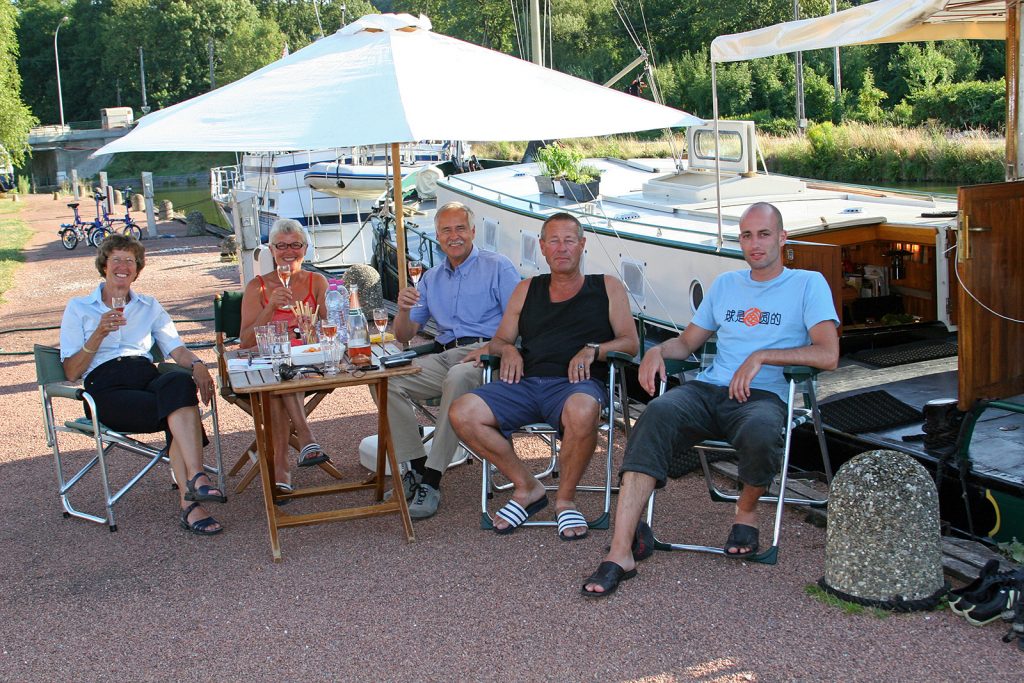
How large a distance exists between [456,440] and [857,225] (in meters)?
3.44

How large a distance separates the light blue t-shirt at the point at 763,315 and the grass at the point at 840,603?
A: 89cm

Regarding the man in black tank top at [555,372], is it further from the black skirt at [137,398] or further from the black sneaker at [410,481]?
the black skirt at [137,398]

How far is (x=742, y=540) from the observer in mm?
4293

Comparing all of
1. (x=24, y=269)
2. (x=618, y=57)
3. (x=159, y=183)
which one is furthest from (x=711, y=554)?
(x=159, y=183)

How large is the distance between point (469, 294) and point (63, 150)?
213ft

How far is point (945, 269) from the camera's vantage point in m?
6.57

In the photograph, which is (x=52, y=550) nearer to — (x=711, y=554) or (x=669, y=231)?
(x=711, y=554)

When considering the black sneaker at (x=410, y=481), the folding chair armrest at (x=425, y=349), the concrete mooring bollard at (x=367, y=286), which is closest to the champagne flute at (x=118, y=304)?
the folding chair armrest at (x=425, y=349)

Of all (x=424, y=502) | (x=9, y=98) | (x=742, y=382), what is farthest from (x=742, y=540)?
(x=9, y=98)

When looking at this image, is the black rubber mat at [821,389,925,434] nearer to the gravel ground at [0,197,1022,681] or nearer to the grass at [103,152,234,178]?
the gravel ground at [0,197,1022,681]

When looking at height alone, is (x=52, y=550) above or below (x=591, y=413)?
below

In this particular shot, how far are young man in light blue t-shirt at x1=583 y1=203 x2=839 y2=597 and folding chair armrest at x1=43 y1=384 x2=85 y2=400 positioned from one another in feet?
8.38

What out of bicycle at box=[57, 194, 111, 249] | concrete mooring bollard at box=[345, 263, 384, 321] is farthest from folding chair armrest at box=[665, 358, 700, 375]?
bicycle at box=[57, 194, 111, 249]

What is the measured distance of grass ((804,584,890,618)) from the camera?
148 inches
